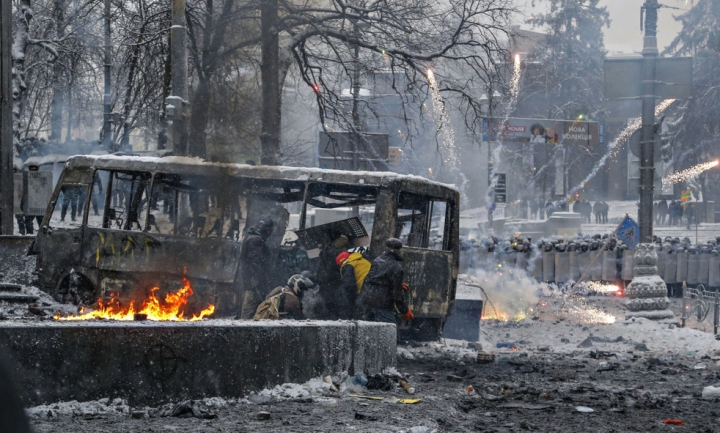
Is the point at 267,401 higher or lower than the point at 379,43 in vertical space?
lower

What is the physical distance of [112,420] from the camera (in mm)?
5734

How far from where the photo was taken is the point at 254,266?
34.6 ft

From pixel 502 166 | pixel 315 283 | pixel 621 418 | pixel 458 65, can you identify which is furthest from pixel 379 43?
pixel 502 166

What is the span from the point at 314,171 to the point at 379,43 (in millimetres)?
6677

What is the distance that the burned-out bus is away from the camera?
36.4 feet

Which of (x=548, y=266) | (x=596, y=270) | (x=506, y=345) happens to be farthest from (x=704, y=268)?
(x=506, y=345)

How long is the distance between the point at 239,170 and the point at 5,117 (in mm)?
5463

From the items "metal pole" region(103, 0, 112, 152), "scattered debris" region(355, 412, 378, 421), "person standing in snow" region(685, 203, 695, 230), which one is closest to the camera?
"scattered debris" region(355, 412, 378, 421)

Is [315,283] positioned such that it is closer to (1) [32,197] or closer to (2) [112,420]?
(2) [112,420]

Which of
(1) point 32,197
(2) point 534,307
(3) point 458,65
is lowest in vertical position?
(2) point 534,307

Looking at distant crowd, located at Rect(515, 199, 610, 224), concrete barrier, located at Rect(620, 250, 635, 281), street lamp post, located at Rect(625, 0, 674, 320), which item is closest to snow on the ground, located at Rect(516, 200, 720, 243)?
distant crowd, located at Rect(515, 199, 610, 224)

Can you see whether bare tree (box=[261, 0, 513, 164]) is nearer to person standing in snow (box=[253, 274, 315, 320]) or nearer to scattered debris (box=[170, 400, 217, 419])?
person standing in snow (box=[253, 274, 315, 320])

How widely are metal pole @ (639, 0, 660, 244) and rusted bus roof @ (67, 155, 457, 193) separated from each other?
20.0 ft

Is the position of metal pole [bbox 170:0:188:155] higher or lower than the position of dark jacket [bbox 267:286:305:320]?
higher
